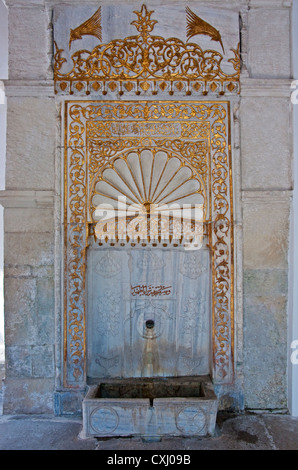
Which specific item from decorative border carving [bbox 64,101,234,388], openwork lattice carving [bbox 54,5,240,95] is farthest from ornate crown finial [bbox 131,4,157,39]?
decorative border carving [bbox 64,101,234,388]

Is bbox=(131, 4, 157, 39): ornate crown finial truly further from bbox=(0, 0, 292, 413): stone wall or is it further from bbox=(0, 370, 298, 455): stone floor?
bbox=(0, 370, 298, 455): stone floor

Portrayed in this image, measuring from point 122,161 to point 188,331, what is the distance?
1506 millimetres

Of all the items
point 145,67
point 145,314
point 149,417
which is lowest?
point 149,417

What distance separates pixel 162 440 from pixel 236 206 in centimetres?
179

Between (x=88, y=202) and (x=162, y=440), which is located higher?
(x=88, y=202)

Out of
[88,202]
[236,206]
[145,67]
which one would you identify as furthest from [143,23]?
[236,206]

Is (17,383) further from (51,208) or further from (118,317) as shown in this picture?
(51,208)

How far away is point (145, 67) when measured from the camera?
2.94 metres

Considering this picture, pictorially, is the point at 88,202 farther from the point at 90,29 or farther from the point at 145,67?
the point at 90,29

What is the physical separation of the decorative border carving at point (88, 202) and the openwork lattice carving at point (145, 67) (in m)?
0.14

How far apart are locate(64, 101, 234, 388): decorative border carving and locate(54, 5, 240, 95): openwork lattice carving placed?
0.46 feet

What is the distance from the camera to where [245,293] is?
9.54 ft

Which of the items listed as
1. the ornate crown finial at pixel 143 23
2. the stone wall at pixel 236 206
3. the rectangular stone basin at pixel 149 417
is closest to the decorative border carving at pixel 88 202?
the stone wall at pixel 236 206

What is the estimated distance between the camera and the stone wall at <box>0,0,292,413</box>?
2883mm
